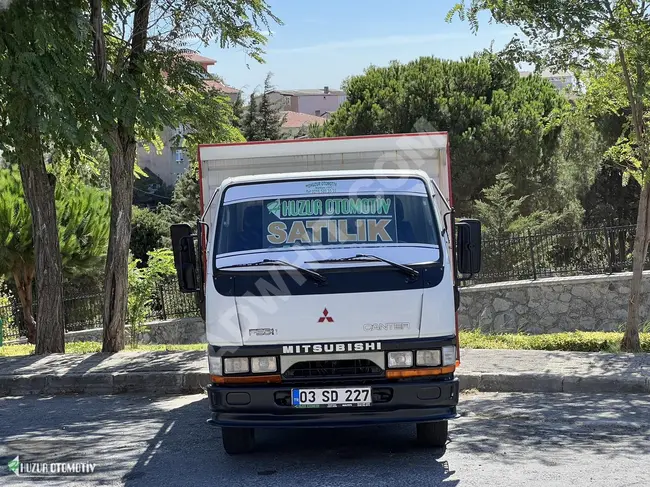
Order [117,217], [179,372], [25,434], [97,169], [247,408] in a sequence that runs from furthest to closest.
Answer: [97,169] < [117,217] < [179,372] < [25,434] < [247,408]

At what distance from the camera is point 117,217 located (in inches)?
517

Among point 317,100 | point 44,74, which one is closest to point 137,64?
point 44,74

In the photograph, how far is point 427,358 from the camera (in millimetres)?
6477

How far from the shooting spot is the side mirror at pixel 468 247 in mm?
7250

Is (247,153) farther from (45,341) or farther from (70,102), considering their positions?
(45,341)

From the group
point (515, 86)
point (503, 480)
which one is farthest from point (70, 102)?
point (515, 86)

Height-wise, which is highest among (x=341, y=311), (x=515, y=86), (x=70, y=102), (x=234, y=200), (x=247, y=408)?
(x=515, y=86)

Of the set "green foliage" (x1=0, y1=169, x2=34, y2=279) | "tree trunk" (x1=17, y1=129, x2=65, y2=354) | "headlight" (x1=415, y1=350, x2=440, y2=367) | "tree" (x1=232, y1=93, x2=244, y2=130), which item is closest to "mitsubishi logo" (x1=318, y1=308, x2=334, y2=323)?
"headlight" (x1=415, y1=350, x2=440, y2=367)

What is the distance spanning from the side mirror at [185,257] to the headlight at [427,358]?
2.01m

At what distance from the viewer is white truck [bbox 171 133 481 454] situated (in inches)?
252

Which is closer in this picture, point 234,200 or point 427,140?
point 234,200

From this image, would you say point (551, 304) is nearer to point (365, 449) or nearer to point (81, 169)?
point (81, 169)

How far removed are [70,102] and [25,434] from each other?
14.7ft

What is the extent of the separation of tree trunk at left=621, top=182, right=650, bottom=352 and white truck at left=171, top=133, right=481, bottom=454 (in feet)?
20.9
